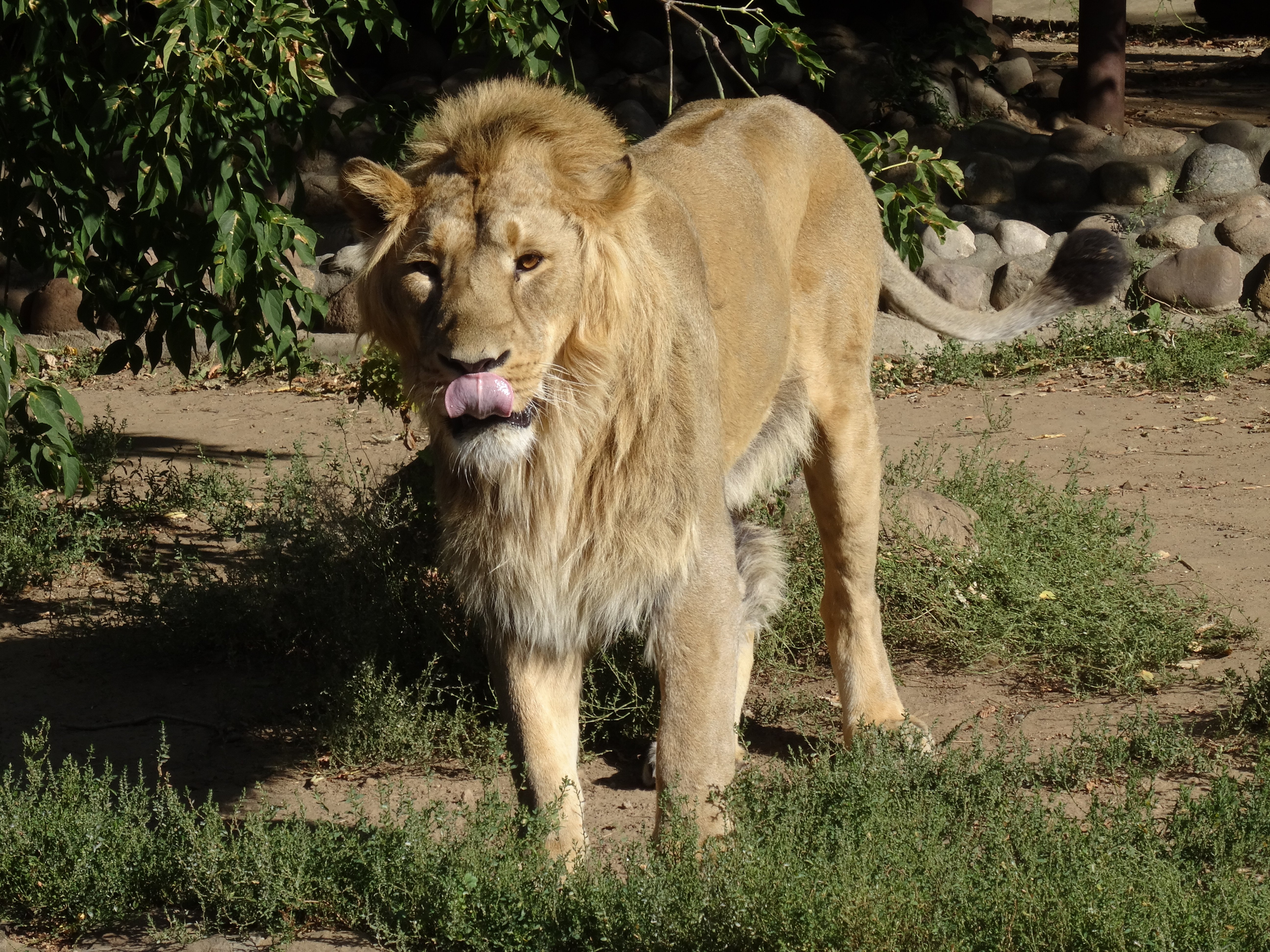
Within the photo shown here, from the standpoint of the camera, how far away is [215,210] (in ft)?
12.6

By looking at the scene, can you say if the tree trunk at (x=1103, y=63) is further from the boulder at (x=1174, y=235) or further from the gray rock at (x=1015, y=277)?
the gray rock at (x=1015, y=277)

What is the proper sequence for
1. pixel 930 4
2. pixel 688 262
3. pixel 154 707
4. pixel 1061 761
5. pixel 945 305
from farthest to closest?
1. pixel 930 4
2. pixel 945 305
3. pixel 154 707
4. pixel 1061 761
5. pixel 688 262

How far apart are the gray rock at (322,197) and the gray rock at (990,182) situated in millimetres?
4643

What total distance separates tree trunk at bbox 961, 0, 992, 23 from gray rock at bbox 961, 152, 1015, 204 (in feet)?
10.3

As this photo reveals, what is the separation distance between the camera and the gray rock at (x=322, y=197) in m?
10.4

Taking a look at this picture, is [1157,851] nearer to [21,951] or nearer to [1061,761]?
[1061,761]

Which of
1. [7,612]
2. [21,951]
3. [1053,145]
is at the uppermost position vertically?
[1053,145]

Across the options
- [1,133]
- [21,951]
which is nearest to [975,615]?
[21,951]

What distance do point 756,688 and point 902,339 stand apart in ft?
15.4

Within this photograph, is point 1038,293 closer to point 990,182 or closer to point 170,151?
point 170,151

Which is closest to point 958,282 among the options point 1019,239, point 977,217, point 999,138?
point 1019,239

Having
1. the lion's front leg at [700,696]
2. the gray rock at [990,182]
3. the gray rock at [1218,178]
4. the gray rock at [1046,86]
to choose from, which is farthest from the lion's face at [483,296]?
the gray rock at [1046,86]

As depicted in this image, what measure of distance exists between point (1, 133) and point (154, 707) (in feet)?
6.10

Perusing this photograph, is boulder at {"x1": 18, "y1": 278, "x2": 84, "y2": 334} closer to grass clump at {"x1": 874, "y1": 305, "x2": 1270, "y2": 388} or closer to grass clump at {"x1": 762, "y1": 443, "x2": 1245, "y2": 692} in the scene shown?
grass clump at {"x1": 874, "y1": 305, "x2": 1270, "y2": 388}
